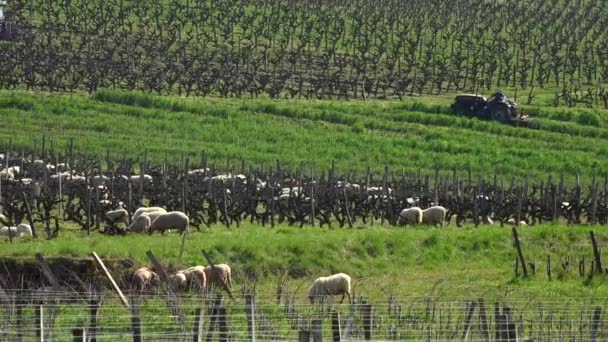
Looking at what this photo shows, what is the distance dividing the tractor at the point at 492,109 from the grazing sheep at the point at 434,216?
25.2 meters

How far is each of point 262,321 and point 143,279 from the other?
18.9 feet

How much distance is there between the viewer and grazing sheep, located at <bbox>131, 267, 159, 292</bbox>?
24.0m

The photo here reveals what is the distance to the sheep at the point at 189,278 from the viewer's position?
24.2 metres

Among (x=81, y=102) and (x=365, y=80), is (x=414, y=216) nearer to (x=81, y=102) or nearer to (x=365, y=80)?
(x=81, y=102)

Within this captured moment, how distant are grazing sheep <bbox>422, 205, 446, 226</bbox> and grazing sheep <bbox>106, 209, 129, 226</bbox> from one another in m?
8.09

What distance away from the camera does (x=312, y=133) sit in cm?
5806

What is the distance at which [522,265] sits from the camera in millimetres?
29672

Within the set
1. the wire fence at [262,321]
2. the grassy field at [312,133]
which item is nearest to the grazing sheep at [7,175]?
the grassy field at [312,133]

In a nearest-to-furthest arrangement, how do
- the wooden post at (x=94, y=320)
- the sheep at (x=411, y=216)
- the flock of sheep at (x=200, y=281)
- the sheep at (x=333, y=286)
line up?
the wooden post at (x=94, y=320), the flock of sheep at (x=200, y=281), the sheep at (x=333, y=286), the sheep at (x=411, y=216)

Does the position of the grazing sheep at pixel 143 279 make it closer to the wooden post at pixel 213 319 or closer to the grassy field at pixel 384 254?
the grassy field at pixel 384 254

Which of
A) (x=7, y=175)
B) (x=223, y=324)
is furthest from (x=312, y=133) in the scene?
(x=223, y=324)

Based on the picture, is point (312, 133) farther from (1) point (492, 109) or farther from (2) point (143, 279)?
(2) point (143, 279)

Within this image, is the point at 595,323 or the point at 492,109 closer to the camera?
the point at 595,323

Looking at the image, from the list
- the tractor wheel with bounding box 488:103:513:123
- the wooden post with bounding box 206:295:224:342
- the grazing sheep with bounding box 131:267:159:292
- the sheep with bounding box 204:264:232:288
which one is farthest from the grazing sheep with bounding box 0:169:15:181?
the tractor wheel with bounding box 488:103:513:123
